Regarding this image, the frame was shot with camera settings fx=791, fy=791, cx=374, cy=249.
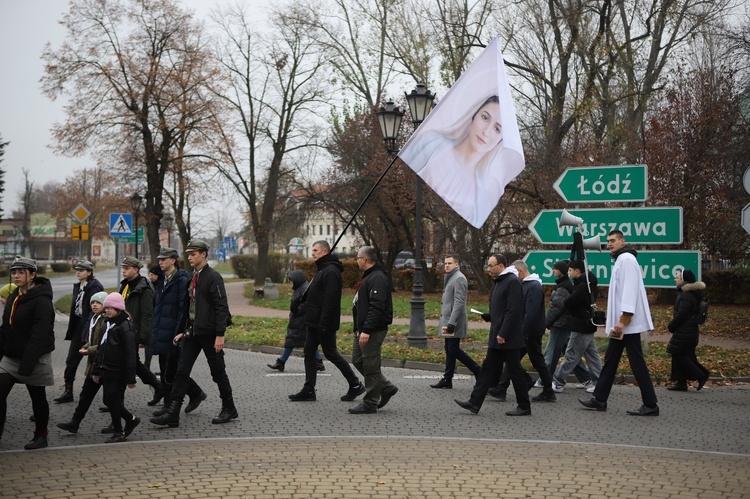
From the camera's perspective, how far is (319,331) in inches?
369

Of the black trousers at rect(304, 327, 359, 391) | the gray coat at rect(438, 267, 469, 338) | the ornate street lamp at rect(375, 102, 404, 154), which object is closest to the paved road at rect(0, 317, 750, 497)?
the black trousers at rect(304, 327, 359, 391)

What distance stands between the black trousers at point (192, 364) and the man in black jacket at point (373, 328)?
1.50 meters

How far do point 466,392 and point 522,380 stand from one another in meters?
1.77

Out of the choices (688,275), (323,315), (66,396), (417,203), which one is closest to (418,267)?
(417,203)

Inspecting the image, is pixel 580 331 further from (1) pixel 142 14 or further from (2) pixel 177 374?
(1) pixel 142 14

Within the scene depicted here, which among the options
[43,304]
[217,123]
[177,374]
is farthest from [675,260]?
[217,123]

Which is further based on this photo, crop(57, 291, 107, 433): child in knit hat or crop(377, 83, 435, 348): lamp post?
crop(377, 83, 435, 348): lamp post

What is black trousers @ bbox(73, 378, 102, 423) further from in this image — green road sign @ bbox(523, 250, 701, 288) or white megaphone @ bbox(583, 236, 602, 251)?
white megaphone @ bbox(583, 236, 602, 251)

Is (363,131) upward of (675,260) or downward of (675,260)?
upward

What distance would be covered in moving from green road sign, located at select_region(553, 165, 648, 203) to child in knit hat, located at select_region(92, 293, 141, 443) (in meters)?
6.94

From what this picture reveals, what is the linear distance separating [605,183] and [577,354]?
293cm

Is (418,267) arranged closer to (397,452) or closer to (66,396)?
(66,396)

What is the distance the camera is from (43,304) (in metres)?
7.04

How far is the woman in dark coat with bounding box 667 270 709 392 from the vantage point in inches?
423
